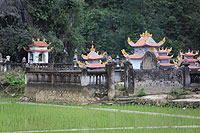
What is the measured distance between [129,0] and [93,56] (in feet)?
121

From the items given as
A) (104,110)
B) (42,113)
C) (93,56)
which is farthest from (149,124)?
(93,56)

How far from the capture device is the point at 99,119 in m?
15.1

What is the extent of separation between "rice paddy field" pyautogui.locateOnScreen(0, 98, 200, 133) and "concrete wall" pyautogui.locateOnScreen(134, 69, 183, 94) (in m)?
4.20

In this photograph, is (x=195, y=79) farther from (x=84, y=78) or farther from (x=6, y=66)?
(x=6, y=66)

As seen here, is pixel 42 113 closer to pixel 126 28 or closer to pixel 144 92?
pixel 144 92

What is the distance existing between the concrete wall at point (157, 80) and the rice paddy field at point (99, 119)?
420 cm

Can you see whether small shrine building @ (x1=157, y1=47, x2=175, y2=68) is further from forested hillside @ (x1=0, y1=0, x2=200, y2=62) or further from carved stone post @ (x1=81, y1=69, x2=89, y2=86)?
carved stone post @ (x1=81, y1=69, x2=89, y2=86)

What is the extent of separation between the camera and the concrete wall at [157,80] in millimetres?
22906

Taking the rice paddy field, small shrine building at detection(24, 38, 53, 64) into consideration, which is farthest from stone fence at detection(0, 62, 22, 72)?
the rice paddy field

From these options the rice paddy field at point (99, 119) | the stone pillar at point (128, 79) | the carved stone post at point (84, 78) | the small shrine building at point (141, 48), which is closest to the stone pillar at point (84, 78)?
the carved stone post at point (84, 78)

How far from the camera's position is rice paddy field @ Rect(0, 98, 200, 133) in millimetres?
13172

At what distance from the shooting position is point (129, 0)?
65.7 m

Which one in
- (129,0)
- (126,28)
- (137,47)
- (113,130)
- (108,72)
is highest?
(129,0)

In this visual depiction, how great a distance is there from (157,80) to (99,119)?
9284 mm
